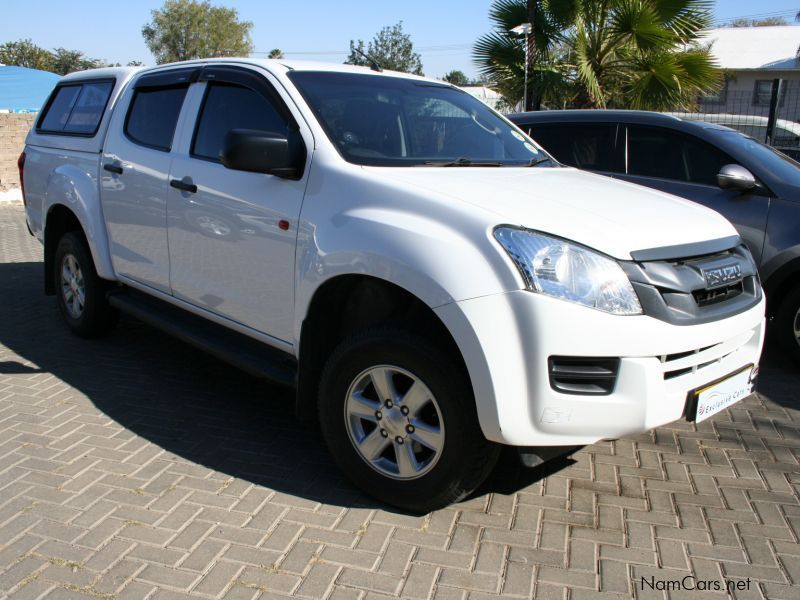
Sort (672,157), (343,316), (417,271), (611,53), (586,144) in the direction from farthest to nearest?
(611,53)
(586,144)
(672,157)
(343,316)
(417,271)

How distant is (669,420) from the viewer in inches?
112

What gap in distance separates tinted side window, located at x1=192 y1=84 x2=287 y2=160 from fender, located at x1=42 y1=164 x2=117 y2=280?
1.26 meters

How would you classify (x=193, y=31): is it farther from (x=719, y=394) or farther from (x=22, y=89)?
(x=719, y=394)

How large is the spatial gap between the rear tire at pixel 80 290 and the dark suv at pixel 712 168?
377cm

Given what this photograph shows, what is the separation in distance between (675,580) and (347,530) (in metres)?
1.30

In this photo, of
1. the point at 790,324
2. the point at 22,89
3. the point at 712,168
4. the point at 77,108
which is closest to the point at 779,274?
the point at 790,324

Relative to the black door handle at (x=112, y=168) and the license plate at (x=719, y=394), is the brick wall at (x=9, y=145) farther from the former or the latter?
the license plate at (x=719, y=394)

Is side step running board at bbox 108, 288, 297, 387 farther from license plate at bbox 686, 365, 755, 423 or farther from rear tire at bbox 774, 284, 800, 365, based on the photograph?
rear tire at bbox 774, 284, 800, 365

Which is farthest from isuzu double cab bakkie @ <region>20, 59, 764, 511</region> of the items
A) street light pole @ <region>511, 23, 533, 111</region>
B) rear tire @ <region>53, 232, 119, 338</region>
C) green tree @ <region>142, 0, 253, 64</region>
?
green tree @ <region>142, 0, 253, 64</region>

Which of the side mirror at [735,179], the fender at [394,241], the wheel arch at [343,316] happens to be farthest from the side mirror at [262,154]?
the side mirror at [735,179]

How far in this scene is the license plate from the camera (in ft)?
9.55

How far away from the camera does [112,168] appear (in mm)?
4773

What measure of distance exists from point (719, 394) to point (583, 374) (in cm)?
78

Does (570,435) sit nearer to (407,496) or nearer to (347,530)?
(407,496)
